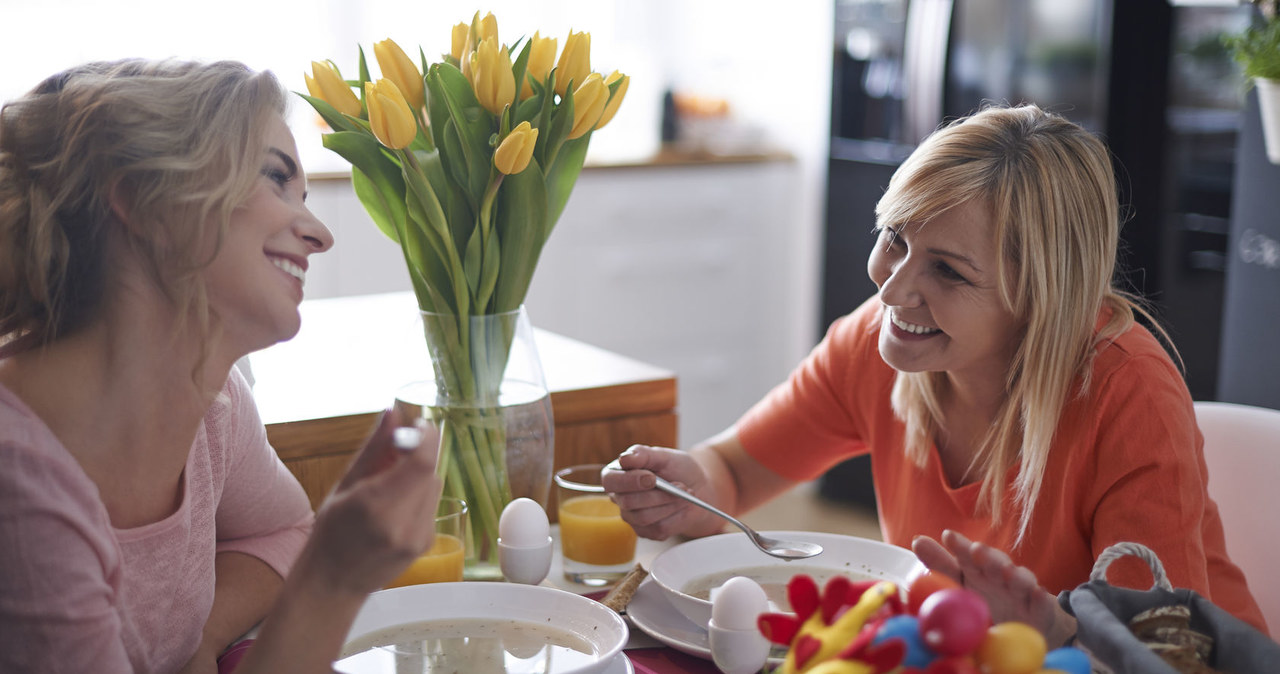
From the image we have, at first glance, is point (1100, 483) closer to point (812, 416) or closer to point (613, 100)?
point (812, 416)

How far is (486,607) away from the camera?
41.6 inches

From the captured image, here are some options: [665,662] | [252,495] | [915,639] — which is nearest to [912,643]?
[915,639]

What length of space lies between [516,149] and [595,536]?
0.42m

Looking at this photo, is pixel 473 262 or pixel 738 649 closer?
pixel 738 649

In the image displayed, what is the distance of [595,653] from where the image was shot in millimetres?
989

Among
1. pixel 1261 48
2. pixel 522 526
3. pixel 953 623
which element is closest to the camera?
pixel 953 623

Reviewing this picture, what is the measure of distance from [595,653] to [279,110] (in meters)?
0.56

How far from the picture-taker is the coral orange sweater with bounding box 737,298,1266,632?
1.22 m

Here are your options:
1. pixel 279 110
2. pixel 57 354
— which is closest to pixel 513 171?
pixel 279 110

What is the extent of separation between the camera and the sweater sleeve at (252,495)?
1.19m

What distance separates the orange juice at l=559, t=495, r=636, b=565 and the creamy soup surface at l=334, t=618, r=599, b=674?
22 centimetres

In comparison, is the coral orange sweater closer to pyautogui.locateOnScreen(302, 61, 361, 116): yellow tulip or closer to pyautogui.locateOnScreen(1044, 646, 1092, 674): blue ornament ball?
pyautogui.locateOnScreen(1044, 646, 1092, 674): blue ornament ball

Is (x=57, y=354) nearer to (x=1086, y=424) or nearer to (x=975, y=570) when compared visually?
(x=975, y=570)

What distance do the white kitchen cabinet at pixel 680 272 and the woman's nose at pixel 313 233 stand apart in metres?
2.29
